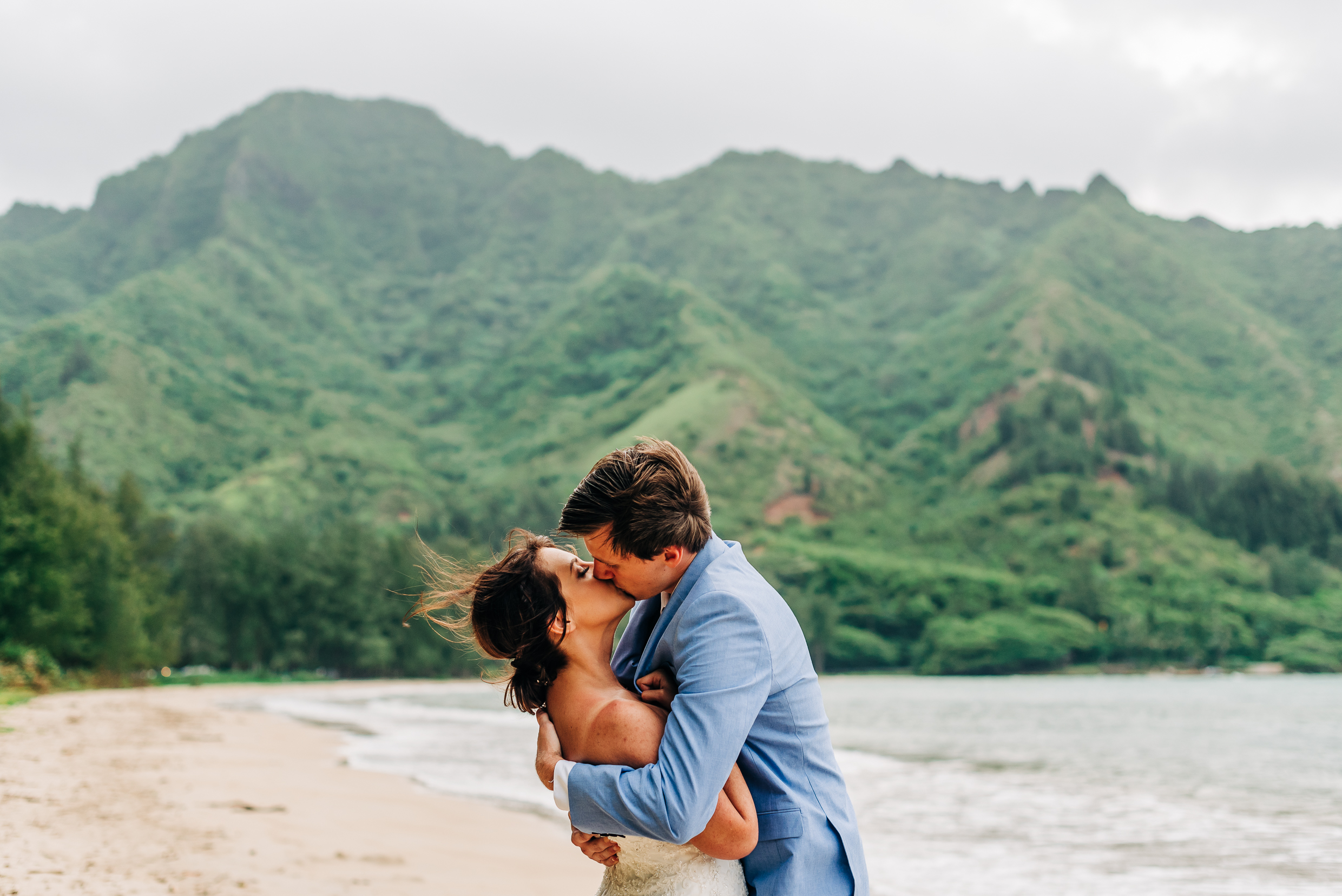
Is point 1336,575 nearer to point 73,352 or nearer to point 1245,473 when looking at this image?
point 1245,473

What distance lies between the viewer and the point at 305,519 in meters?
140

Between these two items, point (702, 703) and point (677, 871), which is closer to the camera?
point (702, 703)

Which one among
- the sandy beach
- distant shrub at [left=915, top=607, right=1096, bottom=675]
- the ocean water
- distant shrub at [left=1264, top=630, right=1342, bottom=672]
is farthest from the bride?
distant shrub at [left=1264, top=630, right=1342, bottom=672]

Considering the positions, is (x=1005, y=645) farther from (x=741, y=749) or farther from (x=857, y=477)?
(x=741, y=749)

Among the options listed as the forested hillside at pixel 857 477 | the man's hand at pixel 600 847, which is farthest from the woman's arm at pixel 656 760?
the forested hillside at pixel 857 477

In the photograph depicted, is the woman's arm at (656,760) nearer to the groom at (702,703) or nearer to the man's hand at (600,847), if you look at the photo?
the groom at (702,703)

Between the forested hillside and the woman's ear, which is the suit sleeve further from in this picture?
the forested hillside

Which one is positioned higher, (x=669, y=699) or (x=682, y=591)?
(x=682, y=591)

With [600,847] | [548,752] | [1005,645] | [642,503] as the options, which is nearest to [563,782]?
[548,752]

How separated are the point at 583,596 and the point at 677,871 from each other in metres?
0.74

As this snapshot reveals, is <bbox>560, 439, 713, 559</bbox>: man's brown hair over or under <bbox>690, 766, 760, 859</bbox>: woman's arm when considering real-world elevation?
over

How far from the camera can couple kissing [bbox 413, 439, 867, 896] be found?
2.44 meters

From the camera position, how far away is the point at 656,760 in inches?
98.7

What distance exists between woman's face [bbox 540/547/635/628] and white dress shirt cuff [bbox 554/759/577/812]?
1.21 ft
